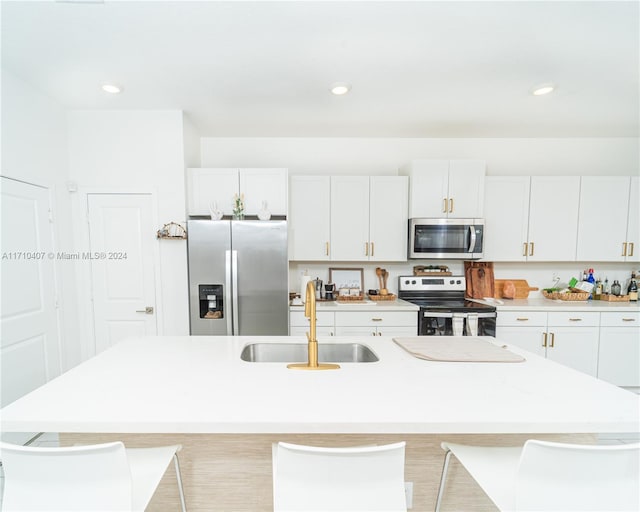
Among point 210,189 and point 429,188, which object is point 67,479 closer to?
point 210,189

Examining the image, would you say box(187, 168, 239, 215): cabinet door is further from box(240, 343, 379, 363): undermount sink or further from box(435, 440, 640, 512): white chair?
box(435, 440, 640, 512): white chair

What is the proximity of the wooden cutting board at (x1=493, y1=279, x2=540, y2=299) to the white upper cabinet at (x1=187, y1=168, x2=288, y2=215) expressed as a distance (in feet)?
8.55

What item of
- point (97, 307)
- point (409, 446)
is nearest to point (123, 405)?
point (409, 446)

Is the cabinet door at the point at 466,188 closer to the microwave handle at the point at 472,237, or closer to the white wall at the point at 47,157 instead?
the microwave handle at the point at 472,237

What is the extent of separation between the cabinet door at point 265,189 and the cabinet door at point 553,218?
264cm

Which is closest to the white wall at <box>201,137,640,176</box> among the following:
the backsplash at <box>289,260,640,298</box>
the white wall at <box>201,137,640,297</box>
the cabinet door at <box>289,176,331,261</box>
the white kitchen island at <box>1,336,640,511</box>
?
the white wall at <box>201,137,640,297</box>

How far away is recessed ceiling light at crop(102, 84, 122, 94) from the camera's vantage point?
2.35 metres

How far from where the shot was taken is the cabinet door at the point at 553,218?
3.27 metres

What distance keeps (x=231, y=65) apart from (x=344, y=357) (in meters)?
2.05

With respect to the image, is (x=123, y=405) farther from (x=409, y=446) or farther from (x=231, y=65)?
(x=231, y=65)

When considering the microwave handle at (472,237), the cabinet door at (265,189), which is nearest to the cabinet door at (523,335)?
the microwave handle at (472,237)

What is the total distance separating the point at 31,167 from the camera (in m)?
2.42

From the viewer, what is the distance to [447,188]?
325 cm

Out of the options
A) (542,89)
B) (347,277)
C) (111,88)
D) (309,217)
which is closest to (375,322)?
(347,277)
